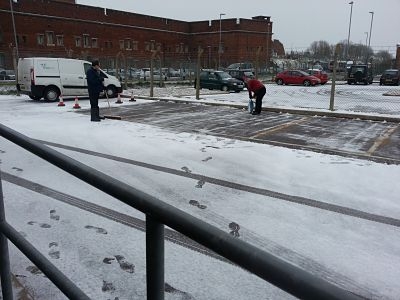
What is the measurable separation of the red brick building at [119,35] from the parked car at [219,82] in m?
11.9

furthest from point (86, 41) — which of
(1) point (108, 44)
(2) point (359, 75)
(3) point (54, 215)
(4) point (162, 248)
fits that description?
(4) point (162, 248)

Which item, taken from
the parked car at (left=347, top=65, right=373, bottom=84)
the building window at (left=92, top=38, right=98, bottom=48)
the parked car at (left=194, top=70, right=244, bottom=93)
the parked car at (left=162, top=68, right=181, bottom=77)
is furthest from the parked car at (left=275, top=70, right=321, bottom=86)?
the building window at (left=92, top=38, right=98, bottom=48)

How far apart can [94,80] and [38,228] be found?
27.0ft

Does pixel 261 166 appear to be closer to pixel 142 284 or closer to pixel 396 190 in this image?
pixel 396 190

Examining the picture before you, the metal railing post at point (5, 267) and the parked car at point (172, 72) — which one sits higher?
the metal railing post at point (5, 267)

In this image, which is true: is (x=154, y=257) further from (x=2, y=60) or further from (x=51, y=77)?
(x=2, y=60)

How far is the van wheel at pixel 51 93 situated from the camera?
16906mm

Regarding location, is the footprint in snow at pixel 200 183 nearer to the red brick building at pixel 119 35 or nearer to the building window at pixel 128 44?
the red brick building at pixel 119 35

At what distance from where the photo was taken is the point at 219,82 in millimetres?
25344

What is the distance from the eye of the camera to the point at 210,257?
3.54m

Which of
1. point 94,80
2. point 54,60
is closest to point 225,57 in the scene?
point 54,60

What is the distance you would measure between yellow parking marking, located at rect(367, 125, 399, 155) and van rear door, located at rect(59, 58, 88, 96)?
13.0 meters

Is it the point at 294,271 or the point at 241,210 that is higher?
the point at 294,271

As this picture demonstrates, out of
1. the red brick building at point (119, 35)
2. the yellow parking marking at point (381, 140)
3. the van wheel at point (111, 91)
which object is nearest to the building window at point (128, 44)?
the red brick building at point (119, 35)
